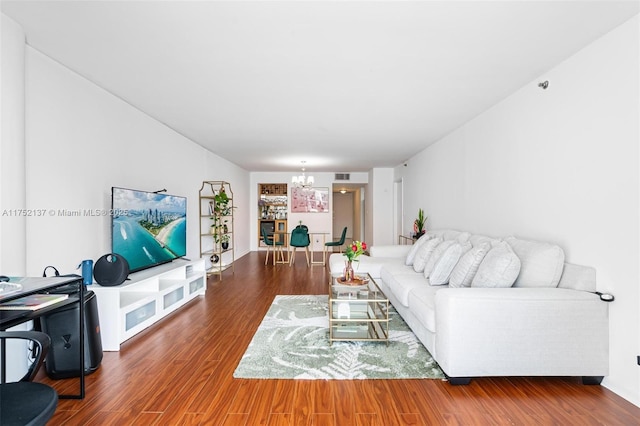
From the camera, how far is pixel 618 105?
214cm

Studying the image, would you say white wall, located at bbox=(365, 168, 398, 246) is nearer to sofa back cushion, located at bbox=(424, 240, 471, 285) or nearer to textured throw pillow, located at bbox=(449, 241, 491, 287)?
sofa back cushion, located at bbox=(424, 240, 471, 285)

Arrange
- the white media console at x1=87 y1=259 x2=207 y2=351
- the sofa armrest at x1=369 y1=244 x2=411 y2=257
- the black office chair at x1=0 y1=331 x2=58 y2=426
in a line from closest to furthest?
the black office chair at x1=0 y1=331 x2=58 y2=426 < the white media console at x1=87 y1=259 x2=207 y2=351 < the sofa armrest at x1=369 y1=244 x2=411 y2=257

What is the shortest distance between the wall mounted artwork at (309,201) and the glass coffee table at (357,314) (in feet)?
21.0

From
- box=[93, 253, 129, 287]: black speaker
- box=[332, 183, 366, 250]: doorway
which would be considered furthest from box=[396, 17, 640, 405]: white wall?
box=[332, 183, 366, 250]: doorway

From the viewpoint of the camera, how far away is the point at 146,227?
3.67m

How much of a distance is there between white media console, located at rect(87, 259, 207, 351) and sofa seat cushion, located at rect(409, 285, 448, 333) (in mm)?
2570

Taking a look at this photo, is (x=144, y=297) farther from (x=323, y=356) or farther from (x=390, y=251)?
(x=390, y=251)

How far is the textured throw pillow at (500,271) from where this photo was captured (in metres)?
2.54

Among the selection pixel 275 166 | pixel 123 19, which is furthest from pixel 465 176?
pixel 275 166

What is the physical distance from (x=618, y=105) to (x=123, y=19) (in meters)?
3.27

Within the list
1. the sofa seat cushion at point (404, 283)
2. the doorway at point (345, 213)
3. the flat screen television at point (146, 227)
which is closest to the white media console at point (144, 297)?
the flat screen television at point (146, 227)

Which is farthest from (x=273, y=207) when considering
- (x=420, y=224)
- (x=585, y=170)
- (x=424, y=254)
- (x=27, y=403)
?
(x=27, y=403)

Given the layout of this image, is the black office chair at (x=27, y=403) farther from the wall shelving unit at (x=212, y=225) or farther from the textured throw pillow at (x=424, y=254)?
the wall shelving unit at (x=212, y=225)

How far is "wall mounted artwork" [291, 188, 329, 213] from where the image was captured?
976cm
